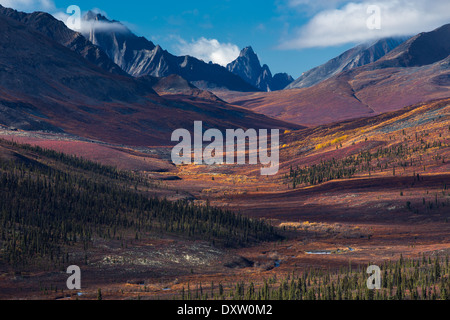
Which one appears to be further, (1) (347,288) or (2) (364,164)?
(2) (364,164)

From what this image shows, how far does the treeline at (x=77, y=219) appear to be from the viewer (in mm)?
63438

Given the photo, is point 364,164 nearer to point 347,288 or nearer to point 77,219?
point 77,219

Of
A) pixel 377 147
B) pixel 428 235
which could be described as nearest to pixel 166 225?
pixel 428 235

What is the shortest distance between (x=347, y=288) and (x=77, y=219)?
43.1 m

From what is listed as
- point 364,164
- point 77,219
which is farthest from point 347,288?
point 364,164

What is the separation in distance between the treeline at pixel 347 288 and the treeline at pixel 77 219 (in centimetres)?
2215

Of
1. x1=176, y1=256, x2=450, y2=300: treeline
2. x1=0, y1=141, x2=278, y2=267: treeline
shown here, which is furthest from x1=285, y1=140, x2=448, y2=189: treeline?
x1=176, y1=256, x2=450, y2=300: treeline

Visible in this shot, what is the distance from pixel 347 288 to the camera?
1783 inches

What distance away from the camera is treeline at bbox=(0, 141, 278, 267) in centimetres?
6344

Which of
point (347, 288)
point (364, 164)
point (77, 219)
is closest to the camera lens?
point (347, 288)

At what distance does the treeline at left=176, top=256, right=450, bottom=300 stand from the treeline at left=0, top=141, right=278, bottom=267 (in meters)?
22.1

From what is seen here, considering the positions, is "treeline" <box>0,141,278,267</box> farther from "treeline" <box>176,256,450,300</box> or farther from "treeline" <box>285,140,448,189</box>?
"treeline" <box>285,140,448,189</box>

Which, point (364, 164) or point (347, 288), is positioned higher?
Result: point (364, 164)

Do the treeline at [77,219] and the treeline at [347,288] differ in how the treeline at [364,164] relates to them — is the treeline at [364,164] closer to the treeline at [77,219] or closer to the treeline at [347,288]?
the treeline at [77,219]
